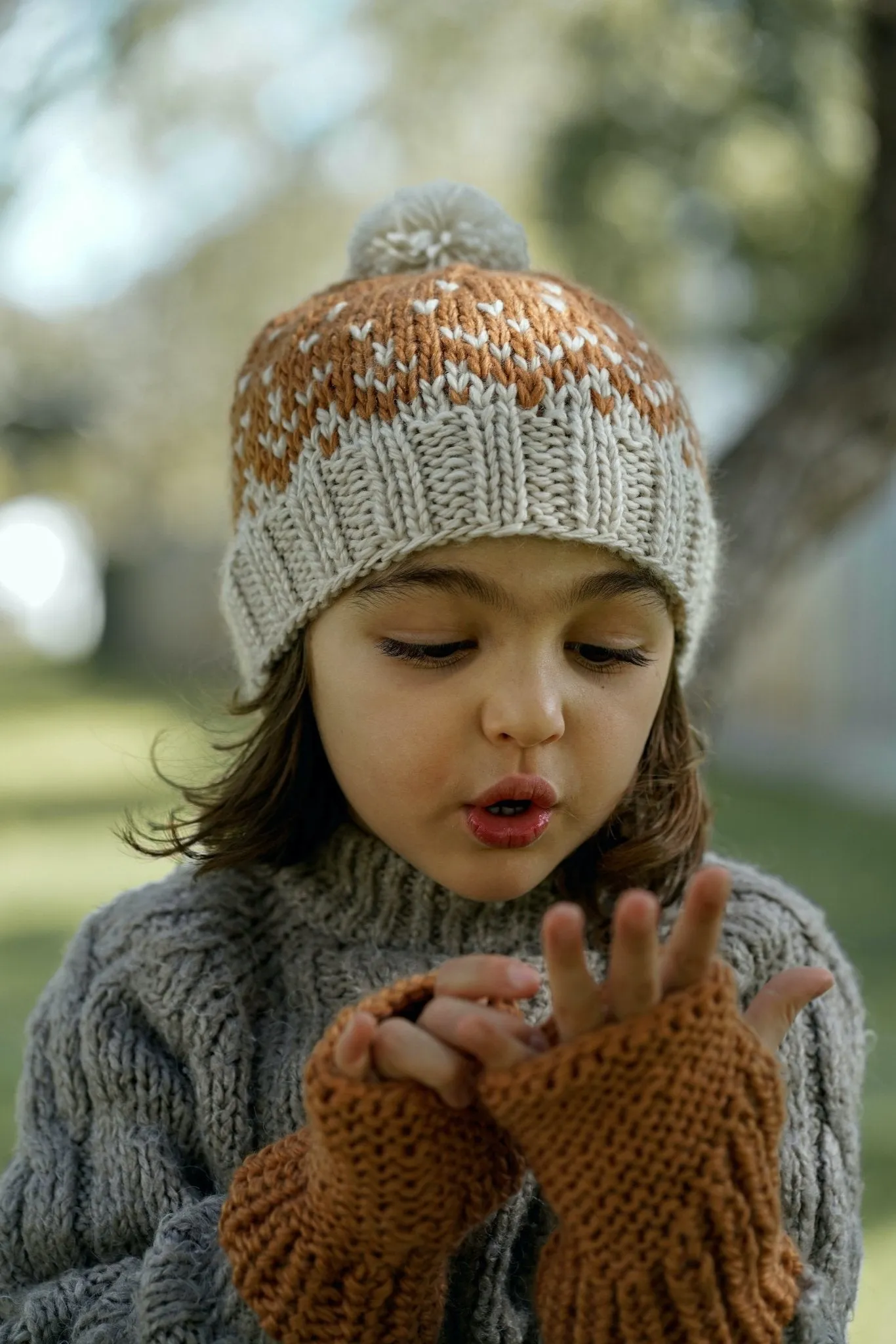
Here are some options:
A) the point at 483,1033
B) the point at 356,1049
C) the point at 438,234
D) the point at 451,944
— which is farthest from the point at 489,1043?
the point at 438,234

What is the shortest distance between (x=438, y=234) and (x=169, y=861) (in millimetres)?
2199

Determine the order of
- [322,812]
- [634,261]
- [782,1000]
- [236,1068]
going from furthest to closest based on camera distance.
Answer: [634,261] → [322,812] → [236,1068] → [782,1000]

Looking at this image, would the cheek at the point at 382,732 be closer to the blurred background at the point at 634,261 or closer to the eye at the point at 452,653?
the eye at the point at 452,653

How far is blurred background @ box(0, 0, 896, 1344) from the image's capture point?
3719 millimetres

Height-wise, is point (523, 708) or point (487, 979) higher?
point (523, 708)

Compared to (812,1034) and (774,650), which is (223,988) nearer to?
(812,1034)

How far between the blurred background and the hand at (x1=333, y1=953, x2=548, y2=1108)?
32.0 inches

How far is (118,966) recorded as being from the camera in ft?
5.88

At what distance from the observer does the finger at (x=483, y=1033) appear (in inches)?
51.1

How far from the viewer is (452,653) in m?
1.56

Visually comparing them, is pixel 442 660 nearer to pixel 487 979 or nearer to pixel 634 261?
pixel 487 979

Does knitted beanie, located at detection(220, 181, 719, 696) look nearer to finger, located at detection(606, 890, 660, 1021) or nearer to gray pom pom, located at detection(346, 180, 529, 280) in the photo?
gray pom pom, located at detection(346, 180, 529, 280)

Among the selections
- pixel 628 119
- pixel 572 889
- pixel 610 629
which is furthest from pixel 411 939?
pixel 628 119

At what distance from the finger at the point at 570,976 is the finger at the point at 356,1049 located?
170mm
